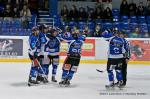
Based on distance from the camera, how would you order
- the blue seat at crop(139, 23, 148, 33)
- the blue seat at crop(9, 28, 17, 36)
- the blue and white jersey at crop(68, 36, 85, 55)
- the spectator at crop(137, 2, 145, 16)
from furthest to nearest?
the spectator at crop(137, 2, 145, 16)
the blue seat at crop(139, 23, 148, 33)
the blue seat at crop(9, 28, 17, 36)
the blue and white jersey at crop(68, 36, 85, 55)

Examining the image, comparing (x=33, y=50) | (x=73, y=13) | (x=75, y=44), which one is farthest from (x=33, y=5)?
(x=33, y=50)

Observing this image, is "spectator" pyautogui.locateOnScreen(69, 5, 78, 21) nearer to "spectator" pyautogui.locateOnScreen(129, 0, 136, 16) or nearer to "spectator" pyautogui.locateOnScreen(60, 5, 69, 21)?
"spectator" pyautogui.locateOnScreen(60, 5, 69, 21)

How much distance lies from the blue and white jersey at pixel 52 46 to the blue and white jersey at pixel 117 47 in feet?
4.05

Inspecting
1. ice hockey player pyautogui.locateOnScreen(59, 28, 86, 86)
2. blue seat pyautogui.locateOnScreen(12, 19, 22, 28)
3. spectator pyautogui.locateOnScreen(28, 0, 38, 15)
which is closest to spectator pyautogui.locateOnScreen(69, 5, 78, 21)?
spectator pyautogui.locateOnScreen(28, 0, 38, 15)

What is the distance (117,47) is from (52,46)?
1.45 metres

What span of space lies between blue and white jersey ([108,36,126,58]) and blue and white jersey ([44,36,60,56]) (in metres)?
1.24

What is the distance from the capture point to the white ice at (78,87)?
8.76 meters

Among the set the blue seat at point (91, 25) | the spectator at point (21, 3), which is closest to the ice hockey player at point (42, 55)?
the blue seat at point (91, 25)

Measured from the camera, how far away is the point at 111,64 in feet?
30.8

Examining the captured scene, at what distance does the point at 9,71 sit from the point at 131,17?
6930 mm

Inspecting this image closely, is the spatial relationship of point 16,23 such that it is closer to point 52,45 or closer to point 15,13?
point 15,13

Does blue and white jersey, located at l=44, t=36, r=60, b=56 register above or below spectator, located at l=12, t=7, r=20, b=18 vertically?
below

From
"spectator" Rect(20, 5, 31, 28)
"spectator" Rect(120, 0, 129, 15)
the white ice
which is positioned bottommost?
the white ice

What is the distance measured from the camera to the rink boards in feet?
47.0
